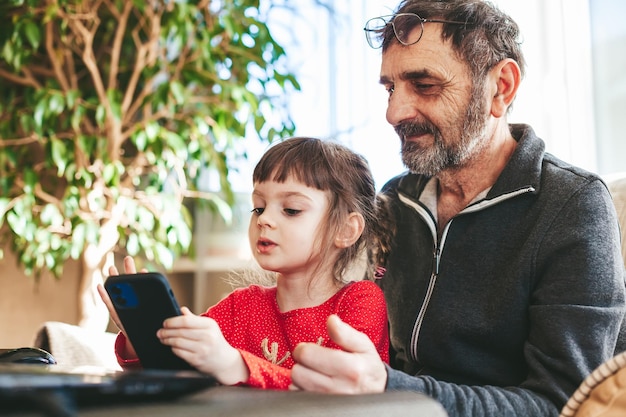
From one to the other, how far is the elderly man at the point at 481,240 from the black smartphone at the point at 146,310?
0.69 feet

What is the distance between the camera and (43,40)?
3.07 meters

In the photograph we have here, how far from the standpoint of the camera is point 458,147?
133 cm

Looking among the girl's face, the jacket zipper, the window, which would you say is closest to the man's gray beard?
the jacket zipper

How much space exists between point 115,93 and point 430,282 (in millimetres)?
1797

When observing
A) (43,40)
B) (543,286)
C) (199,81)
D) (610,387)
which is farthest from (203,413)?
(43,40)

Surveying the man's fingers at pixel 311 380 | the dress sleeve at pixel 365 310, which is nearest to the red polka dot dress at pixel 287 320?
the dress sleeve at pixel 365 310

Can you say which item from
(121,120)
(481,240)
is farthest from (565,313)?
(121,120)

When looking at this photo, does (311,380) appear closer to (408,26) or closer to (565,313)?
(565,313)

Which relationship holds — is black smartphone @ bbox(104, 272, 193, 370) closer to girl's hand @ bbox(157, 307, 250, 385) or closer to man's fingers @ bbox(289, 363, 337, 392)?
girl's hand @ bbox(157, 307, 250, 385)

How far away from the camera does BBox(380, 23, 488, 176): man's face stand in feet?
4.33

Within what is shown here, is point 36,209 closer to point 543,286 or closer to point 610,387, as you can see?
point 543,286

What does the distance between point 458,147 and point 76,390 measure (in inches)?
38.9

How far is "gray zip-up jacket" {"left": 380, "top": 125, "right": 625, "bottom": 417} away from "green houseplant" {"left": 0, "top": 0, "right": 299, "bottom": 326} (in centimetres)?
152

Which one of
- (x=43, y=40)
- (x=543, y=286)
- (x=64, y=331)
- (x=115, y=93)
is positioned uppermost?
(x=43, y=40)
